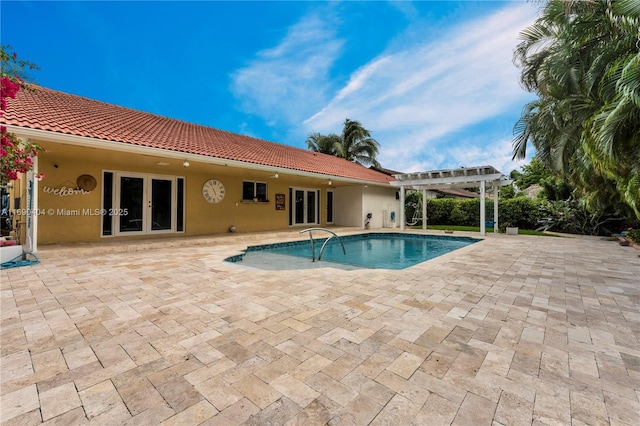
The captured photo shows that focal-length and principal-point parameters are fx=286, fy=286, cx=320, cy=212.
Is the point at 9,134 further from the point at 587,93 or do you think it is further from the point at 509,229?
the point at 509,229

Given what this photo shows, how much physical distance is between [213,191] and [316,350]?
10119 millimetres

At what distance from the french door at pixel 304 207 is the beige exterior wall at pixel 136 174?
50 cm

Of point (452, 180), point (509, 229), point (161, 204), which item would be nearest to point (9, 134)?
point (161, 204)

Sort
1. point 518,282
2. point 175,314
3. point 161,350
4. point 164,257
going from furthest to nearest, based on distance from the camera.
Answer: point 164,257, point 518,282, point 175,314, point 161,350

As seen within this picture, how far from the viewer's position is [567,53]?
707 cm

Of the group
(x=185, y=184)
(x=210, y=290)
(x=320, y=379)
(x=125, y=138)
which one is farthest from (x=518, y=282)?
(x=185, y=184)

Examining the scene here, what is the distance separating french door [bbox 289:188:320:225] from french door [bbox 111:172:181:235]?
5975 millimetres

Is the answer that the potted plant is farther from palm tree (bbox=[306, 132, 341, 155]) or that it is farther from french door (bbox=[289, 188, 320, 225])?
palm tree (bbox=[306, 132, 341, 155])

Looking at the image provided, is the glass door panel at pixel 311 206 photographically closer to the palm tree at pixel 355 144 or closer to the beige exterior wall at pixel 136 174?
the beige exterior wall at pixel 136 174

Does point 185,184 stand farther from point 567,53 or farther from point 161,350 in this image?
point 567,53

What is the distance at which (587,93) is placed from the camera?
6590mm

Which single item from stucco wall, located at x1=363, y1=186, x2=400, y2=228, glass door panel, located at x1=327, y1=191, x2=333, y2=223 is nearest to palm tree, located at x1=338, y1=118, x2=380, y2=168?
stucco wall, located at x1=363, y1=186, x2=400, y2=228

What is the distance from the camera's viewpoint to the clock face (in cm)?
1129

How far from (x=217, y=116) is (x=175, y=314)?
148 ft
